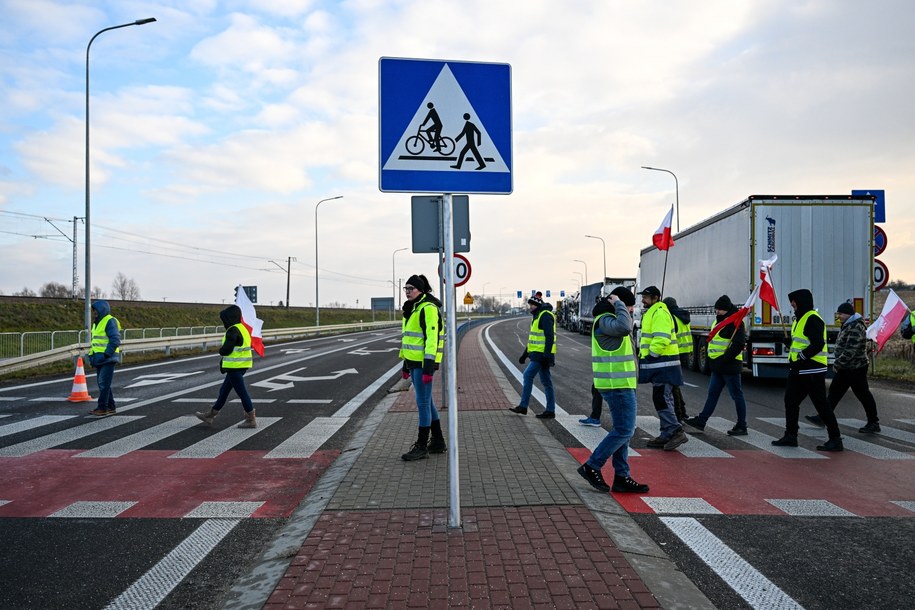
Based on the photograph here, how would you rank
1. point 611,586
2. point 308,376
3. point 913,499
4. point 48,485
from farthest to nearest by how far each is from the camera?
point 308,376 < point 48,485 < point 913,499 < point 611,586

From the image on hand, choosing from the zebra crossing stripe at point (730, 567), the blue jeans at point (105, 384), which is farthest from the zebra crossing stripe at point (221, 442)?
the zebra crossing stripe at point (730, 567)

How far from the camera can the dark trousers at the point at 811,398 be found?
287 inches

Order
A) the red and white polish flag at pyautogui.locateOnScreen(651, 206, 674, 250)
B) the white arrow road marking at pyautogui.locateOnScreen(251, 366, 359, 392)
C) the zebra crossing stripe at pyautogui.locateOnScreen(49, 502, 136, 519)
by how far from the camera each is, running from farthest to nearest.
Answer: the white arrow road marking at pyautogui.locateOnScreen(251, 366, 359, 392)
the red and white polish flag at pyautogui.locateOnScreen(651, 206, 674, 250)
the zebra crossing stripe at pyautogui.locateOnScreen(49, 502, 136, 519)

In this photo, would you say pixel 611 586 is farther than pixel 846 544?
No

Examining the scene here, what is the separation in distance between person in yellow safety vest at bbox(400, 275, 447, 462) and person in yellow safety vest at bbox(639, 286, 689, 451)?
260 cm

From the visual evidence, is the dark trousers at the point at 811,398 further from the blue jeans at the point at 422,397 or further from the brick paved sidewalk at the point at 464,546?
the blue jeans at the point at 422,397

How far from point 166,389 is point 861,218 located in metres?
14.6

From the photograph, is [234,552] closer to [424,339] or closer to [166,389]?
[424,339]

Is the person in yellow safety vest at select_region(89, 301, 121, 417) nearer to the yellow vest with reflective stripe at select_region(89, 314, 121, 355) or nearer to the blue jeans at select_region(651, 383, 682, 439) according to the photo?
the yellow vest with reflective stripe at select_region(89, 314, 121, 355)

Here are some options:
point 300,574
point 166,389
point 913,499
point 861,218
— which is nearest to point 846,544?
point 913,499

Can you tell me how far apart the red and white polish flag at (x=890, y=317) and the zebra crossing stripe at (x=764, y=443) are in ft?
13.5

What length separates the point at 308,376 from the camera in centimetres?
1535

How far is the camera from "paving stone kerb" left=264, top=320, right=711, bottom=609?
3.29 meters

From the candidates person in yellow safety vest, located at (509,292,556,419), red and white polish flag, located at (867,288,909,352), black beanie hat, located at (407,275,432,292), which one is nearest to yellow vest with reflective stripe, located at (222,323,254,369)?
black beanie hat, located at (407,275,432,292)
